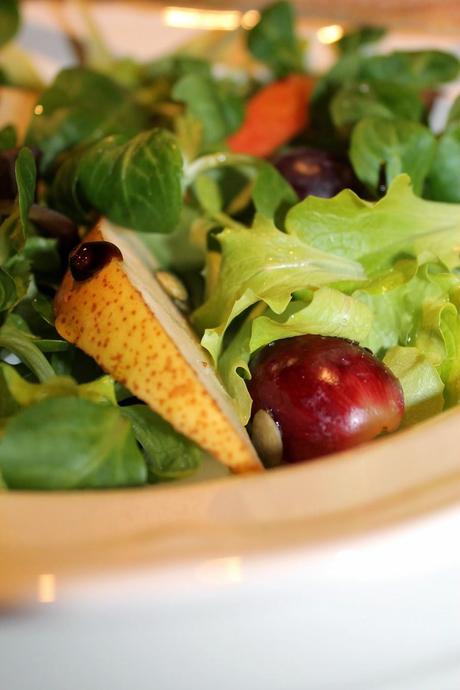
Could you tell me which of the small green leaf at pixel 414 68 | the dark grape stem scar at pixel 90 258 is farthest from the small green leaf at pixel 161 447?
the small green leaf at pixel 414 68

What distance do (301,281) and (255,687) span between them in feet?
1.04

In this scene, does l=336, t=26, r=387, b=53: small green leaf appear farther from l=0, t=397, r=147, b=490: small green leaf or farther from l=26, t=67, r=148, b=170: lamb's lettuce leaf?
l=0, t=397, r=147, b=490: small green leaf

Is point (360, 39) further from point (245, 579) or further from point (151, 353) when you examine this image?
point (245, 579)

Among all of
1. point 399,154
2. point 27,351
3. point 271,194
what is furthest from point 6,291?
point 399,154

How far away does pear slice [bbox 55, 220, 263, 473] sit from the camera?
1.70 feet

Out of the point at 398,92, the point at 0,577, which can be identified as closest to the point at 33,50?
the point at 398,92

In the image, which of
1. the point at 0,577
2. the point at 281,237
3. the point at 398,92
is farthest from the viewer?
the point at 398,92

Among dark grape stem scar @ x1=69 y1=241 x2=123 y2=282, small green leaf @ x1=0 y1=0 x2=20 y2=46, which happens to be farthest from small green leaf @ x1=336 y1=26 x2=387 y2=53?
dark grape stem scar @ x1=69 y1=241 x2=123 y2=282

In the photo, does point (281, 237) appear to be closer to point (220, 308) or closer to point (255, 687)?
point (220, 308)

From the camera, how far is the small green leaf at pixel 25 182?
2.09ft

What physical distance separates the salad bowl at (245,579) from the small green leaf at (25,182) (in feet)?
0.88

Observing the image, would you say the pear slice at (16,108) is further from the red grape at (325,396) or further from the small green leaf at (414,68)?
the red grape at (325,396)

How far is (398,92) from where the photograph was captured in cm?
94

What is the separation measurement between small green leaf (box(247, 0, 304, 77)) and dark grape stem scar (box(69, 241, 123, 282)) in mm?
635
